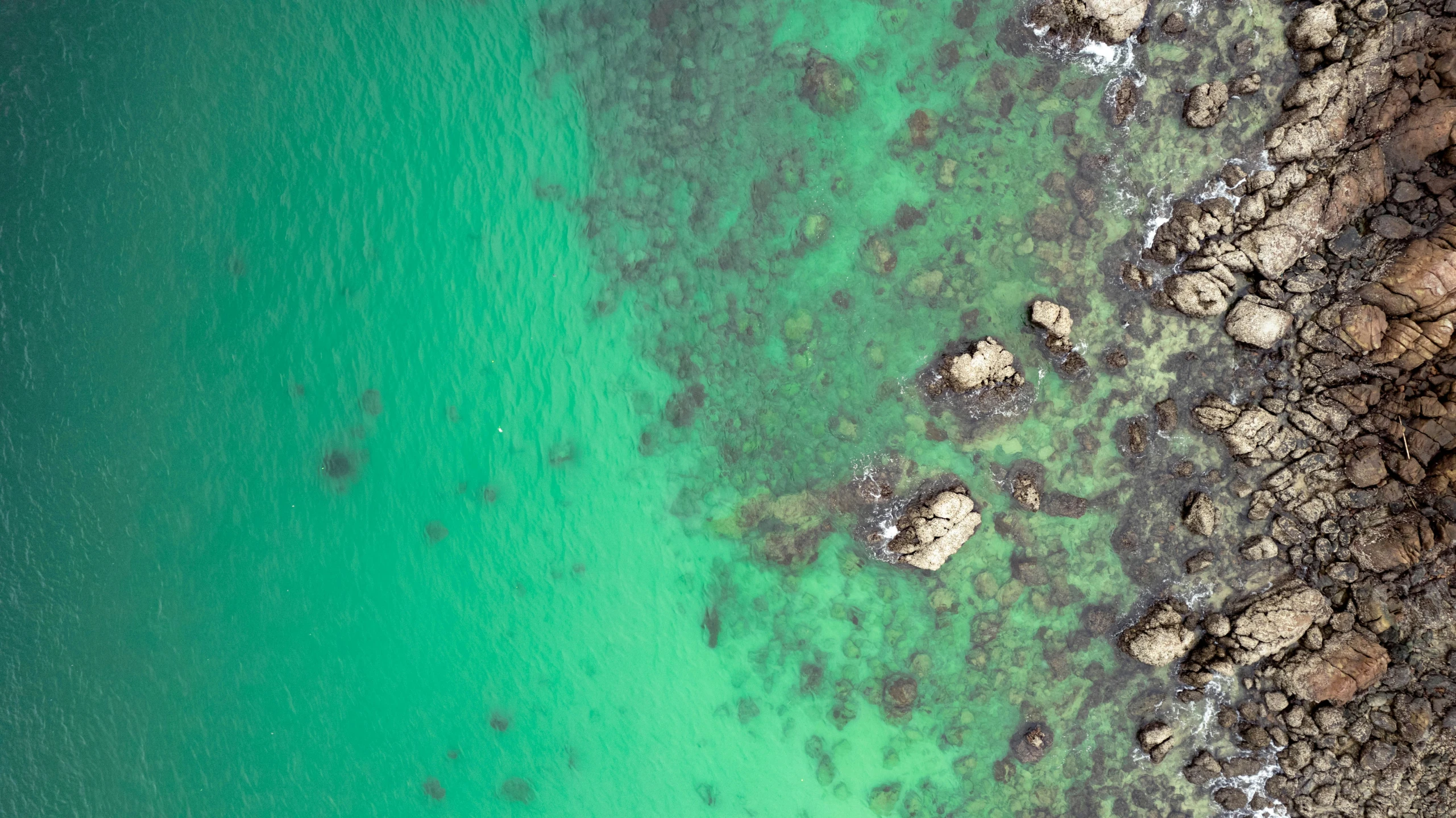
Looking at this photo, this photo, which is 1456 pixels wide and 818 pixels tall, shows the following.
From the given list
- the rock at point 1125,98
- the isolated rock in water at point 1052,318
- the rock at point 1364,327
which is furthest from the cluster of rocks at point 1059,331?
the rock at point 1364,327

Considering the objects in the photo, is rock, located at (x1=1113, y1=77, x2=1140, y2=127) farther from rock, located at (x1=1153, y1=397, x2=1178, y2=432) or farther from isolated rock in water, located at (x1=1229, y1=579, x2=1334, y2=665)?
isolated rock in water, located at (x1=1229, y1=579, x2=1334, y2=665)

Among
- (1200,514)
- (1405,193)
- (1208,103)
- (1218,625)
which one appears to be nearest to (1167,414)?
(1200,514)

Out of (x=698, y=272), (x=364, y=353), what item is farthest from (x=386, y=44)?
(x=698, y=272)

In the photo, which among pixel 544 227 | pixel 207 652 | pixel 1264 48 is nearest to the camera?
pixel 1264 48

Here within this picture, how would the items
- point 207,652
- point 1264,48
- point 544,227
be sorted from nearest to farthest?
point 1264,48 < point 544,227 < point 207,652

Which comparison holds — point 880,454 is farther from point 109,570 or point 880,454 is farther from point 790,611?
point 109,570

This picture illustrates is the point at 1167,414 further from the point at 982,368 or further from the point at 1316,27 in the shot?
the point at 1316,27

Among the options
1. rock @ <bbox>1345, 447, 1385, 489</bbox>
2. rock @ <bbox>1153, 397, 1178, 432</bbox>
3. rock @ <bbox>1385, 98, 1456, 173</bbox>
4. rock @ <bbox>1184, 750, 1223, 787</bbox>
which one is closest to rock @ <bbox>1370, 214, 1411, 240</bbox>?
rock @ <bbox>1385, 98, 1456, 173</bbox>
